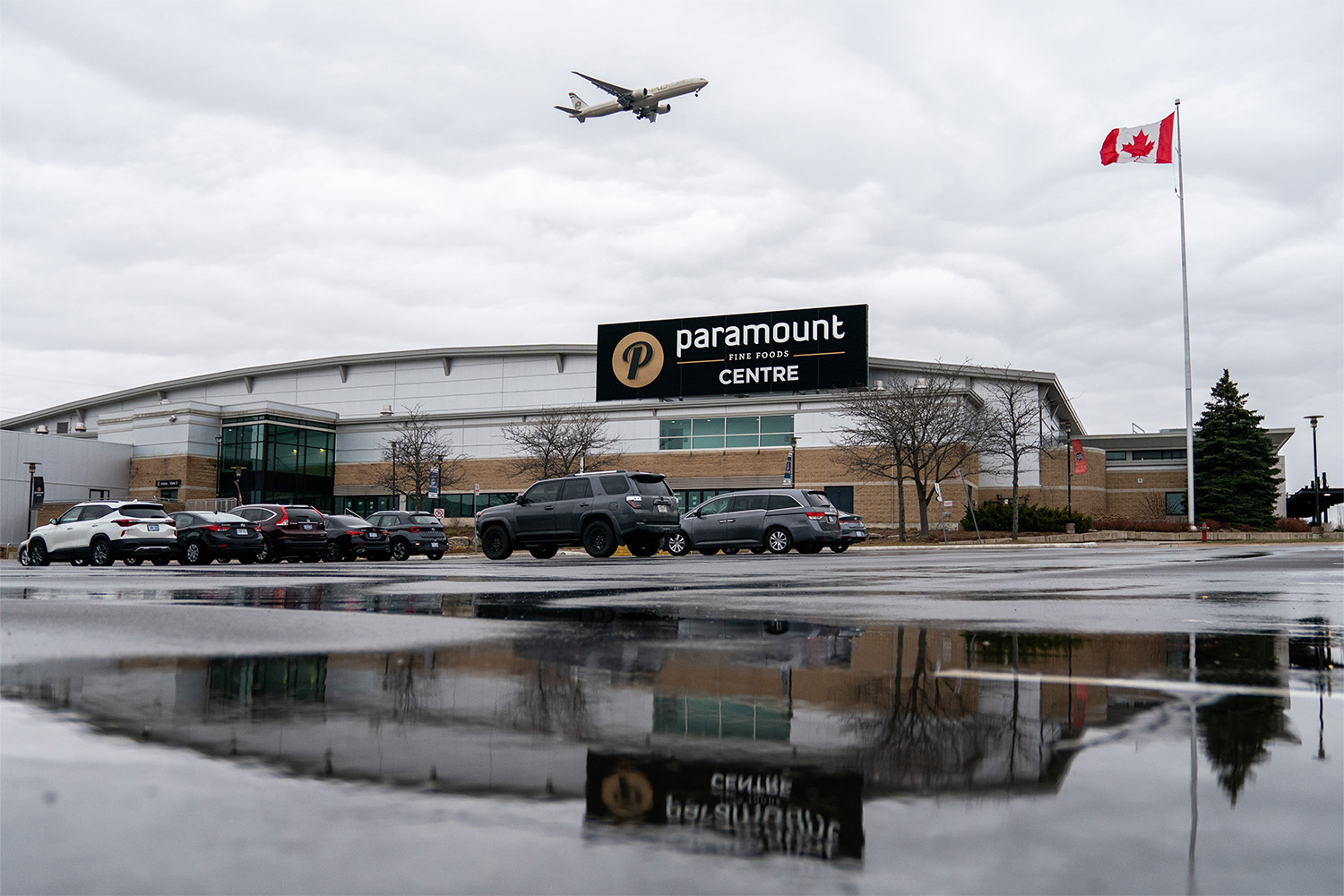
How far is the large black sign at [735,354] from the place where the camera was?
5634 centimetres

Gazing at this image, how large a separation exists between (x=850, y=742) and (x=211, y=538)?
83.0 ft

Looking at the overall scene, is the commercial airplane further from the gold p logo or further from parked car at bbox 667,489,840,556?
parked car at bbox 667,489,840,556

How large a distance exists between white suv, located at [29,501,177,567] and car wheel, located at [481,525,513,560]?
27.2ft

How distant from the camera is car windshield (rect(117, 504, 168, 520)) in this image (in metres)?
25.7

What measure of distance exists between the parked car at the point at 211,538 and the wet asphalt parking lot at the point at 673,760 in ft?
63.8

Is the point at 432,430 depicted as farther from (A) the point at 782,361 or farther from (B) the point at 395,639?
(B) the point at 395,639

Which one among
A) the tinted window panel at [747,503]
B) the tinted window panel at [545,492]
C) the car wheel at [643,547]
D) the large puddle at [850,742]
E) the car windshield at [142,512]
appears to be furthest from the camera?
the tinted window panel at [747,503]

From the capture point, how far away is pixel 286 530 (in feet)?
89.1

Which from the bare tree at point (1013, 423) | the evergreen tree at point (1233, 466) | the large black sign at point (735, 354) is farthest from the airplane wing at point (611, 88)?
the evergreen tree at point (1233, 466)

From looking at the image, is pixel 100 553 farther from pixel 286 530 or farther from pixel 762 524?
pixel 762 524

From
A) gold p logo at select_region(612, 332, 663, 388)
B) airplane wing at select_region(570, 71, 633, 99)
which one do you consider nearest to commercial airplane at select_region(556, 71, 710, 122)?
airplane wing at select_region(570, 71, 633, 99)

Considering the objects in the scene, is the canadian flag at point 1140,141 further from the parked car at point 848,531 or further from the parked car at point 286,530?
the parked car at point 286,530

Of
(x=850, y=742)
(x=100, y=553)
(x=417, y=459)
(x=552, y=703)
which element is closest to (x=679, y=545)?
(x=100, y=553)

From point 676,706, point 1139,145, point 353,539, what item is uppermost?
point 1139,145
